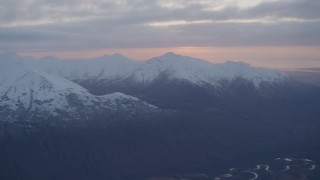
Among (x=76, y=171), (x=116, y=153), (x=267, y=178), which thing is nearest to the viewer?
(x=267, y=178)

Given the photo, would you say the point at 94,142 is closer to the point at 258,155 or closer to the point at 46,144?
the point at 46,144

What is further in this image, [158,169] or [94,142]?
[94,142]

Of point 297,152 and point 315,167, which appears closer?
point 315,167

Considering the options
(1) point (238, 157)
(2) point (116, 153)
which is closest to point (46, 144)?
(2) point (116, 153)

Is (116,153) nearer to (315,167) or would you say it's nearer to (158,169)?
(158,169)

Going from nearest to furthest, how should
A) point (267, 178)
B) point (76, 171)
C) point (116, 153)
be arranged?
point (267, 178), point (76, 171), point (116, 153)

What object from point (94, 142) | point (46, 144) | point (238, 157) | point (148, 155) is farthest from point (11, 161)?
point (238, 157)

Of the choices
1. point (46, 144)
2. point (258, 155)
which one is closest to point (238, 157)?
point (258, 155)
